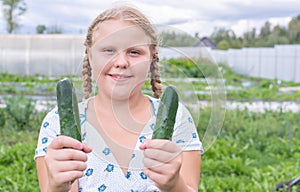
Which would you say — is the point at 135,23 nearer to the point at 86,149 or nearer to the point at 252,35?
the point at 86,149

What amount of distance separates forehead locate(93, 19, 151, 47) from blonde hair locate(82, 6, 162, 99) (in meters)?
0.01

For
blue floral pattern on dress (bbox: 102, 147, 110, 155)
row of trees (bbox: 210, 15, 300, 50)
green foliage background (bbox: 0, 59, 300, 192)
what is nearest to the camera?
blue floral pattern on dress (bbox: 102, 147, 110, 155)

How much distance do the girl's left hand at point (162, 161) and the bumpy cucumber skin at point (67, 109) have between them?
0.15 m

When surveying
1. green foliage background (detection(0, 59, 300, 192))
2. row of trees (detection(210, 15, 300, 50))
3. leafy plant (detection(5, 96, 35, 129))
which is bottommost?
green foliage background (detection(0, 59, 300, 192))

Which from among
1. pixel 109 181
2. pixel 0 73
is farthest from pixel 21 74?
pixel 109 181

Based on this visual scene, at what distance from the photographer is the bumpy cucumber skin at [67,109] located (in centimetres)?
107

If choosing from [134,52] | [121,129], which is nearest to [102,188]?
[121,129]

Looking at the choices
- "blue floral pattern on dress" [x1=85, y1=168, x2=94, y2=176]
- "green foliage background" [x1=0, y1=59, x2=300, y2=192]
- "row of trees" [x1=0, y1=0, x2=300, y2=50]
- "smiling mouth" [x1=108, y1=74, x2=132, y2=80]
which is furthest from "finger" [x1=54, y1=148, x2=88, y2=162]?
"row of trees" [x1=0, y1=0, x2=300, y2=50]

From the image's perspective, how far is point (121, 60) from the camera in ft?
3.97

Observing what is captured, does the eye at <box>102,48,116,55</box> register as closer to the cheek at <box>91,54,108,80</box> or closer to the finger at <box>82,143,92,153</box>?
the cheek at <box>91,54,108,80</box>

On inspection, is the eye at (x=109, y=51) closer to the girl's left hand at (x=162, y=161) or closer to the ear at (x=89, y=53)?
the ear at (x=89, y=53)

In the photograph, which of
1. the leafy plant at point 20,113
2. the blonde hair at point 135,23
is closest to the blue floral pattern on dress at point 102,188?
the blonde hair at point 135,23

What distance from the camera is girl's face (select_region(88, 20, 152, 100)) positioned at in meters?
1.21

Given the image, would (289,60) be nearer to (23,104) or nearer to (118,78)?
(23,104)
